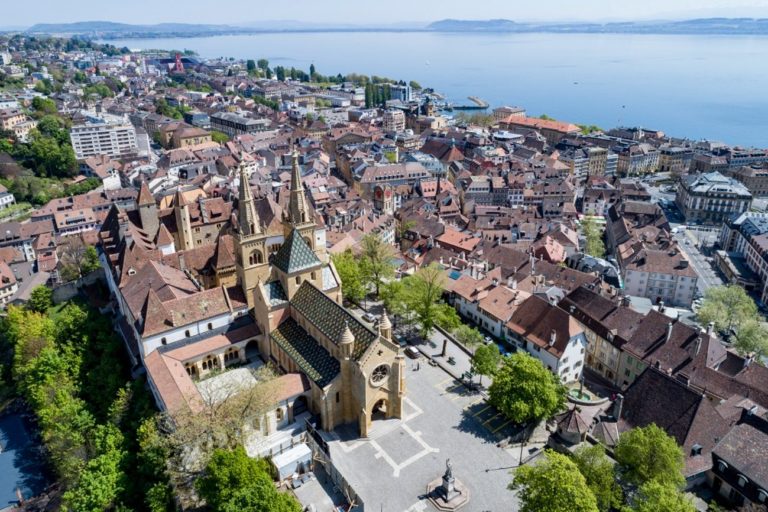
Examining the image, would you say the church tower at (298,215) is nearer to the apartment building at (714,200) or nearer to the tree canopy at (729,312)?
the tree canopy at (729,312)

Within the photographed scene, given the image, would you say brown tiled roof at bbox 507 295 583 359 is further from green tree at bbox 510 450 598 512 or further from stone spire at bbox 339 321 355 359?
stone spire at bbox 339 321 355 359

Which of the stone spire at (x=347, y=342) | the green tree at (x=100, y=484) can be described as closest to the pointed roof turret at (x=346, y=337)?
the stone spire at (x=347, y=342)

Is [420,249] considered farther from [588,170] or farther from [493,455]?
[588,170]

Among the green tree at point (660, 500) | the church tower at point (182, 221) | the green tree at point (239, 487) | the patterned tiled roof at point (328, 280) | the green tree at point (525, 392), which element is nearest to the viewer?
the green tree at point (660, 500)

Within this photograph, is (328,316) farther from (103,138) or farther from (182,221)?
(103,138)

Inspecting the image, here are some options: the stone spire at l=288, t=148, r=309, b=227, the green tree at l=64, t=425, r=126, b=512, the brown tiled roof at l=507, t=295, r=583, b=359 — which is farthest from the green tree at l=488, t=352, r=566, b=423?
the green tree at l=64, t=425, r=126, b=512

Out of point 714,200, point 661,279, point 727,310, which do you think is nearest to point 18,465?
point 727,310

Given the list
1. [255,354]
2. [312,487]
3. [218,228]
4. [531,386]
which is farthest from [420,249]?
[312,487]
